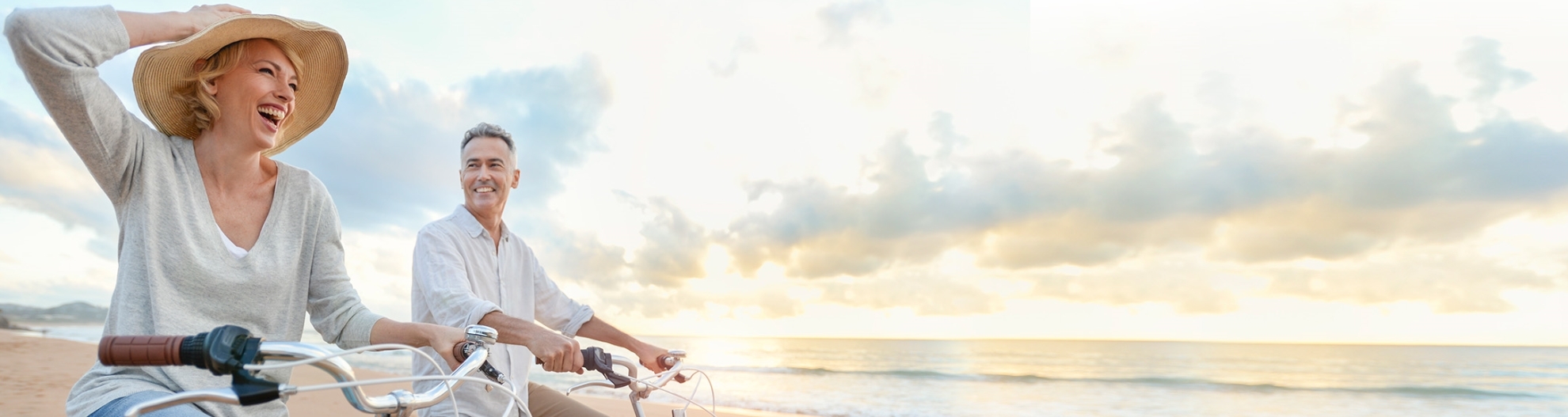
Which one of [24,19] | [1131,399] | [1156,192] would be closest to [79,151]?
[24,19]

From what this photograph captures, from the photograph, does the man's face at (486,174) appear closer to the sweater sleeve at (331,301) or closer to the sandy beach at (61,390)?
the sweater sleeve at (331,301)

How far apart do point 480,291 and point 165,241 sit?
1.38m

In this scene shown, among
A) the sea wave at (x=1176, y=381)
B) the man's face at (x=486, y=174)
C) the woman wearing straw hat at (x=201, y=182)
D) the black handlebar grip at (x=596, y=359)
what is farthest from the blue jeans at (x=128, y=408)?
the sea wave at (x=1176, y=381)

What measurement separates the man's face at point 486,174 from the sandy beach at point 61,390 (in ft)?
13.6

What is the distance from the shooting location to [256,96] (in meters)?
2.00

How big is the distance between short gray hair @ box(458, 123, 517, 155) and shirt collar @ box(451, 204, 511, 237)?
0.31 metres

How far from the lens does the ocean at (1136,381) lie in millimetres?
15555

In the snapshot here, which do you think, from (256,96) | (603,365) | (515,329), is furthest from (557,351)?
(256,96)

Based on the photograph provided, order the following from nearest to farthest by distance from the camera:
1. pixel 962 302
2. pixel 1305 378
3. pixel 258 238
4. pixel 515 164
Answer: pixel 258 238 → pixel 515 164 → pixel 1305 378 → pixel 962 302

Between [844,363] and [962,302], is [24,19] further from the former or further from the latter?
[962,302]

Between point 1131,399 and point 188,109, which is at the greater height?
point 188,109

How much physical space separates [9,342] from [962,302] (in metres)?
26.8

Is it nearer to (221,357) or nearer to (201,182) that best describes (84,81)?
(201,182)

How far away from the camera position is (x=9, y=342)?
651 inches
